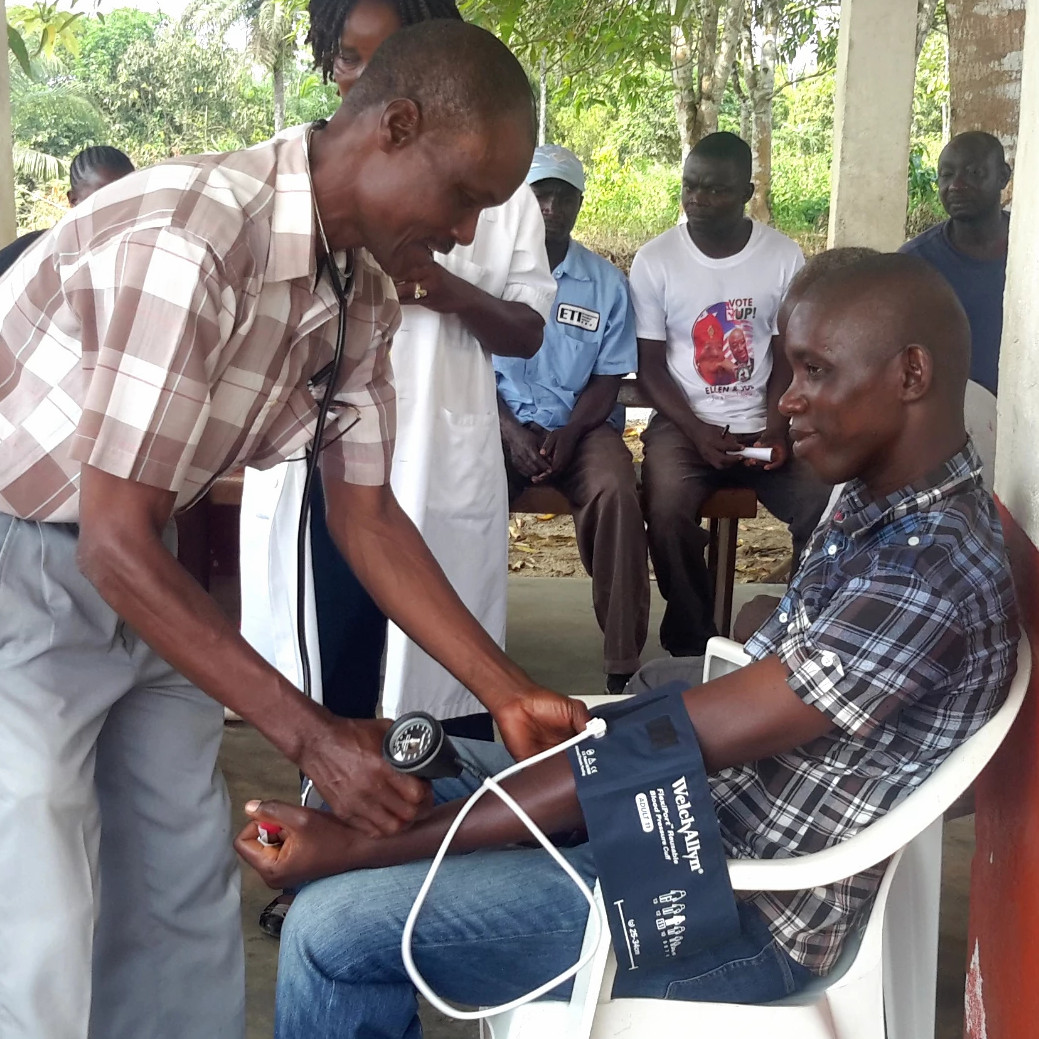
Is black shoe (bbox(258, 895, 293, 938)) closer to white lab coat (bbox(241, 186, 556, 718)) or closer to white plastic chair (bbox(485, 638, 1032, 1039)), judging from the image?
white lab coat (bbox(241, 186, 556, 718))

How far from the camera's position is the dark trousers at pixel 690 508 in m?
4.38

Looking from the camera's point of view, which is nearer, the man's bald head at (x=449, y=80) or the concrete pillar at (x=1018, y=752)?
the man's bald head at (x=449, y=80)

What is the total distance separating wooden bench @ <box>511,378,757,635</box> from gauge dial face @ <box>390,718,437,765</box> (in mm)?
2769

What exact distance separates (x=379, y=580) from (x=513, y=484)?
2.41 metres

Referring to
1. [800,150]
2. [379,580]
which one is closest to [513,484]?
[379,580]

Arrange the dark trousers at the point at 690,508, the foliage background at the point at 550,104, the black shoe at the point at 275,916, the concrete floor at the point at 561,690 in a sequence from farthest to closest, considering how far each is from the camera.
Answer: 1. the foliage background at the point at 550,104
2. the dark trousers at the point at 690,508
3. the black shoe at the point at 275,916
4. the concrete floor at the point at 561,690

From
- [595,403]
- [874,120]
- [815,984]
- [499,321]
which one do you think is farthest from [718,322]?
[815,984]

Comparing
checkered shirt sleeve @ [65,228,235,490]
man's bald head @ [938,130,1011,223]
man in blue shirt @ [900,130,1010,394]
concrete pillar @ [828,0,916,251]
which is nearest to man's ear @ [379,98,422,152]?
checkered shirt sleeve @ [65,228,235,490]

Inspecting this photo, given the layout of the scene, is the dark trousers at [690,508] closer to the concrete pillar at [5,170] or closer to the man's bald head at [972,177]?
the man's bald head at [972,177]

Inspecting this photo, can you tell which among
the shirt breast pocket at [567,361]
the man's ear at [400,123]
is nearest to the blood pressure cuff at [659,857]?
the man's ear at [400,123]

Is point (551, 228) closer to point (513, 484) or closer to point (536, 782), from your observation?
point (513, 484)

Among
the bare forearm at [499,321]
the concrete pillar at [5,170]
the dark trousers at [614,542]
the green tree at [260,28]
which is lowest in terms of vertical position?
the dark trousers at [614,542]

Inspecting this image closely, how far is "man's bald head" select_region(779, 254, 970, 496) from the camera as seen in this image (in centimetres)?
180

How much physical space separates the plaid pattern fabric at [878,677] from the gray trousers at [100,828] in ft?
2.54
